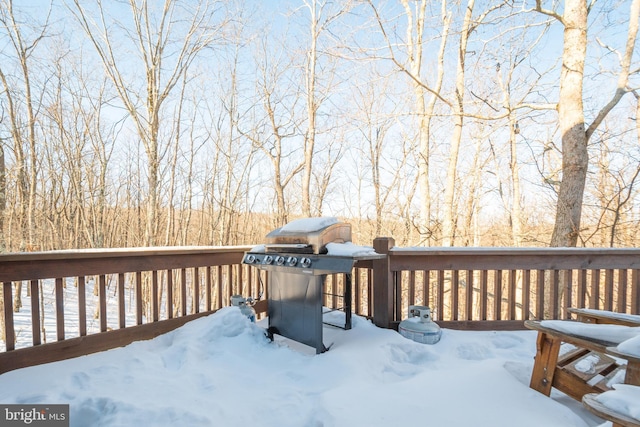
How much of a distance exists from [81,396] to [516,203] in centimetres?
1152

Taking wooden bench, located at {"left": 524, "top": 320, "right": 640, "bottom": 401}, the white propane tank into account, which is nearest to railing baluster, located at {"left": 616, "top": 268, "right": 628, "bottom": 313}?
wooden bench, located at {"left": 524, "top": 320, "right": 640, "bottom": 401}

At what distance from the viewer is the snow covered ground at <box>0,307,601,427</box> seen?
1.70 metres

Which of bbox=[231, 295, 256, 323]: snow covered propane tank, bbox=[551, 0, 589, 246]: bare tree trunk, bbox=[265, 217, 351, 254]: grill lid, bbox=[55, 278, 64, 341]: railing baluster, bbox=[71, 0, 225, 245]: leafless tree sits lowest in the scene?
bbox=[231, 295, 256, 323]: snow covered propane tank

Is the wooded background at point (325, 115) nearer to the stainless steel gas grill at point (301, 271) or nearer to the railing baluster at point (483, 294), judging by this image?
the railing baluster at point (483, 294)

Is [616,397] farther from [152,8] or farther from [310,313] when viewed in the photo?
[152,8]

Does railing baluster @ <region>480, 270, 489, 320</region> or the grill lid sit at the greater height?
the grill lid

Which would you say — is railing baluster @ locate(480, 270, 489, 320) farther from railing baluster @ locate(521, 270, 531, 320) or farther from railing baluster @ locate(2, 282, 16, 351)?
railing baluster @ locate(2, 282, 16, 351)

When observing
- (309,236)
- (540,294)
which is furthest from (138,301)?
(540,294)

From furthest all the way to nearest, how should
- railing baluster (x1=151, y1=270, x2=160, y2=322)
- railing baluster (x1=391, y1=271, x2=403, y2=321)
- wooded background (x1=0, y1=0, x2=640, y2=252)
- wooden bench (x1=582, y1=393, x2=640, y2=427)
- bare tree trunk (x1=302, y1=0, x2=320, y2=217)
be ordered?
bare tree trunk (x1=302, y1=0, x2=320, y2=217)
wooded background (x1=0, y1=0, x2=640, y2=252)
railing baluster (x1=391, y1=271, x2=403, y2=321)
railing baluster (x1=151, y1=270, x2=160, y2=322)
wooden bench (x1=582, y1=393, x2=640, y2=427)

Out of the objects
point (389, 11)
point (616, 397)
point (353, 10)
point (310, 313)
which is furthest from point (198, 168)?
point (616, 397)

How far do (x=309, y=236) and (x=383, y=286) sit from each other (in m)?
1.05

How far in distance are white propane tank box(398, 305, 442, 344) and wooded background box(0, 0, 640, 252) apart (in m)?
2.68

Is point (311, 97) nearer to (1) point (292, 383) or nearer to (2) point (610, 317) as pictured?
(1) point (292, 383)

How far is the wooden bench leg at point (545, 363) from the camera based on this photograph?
5.95 ft
